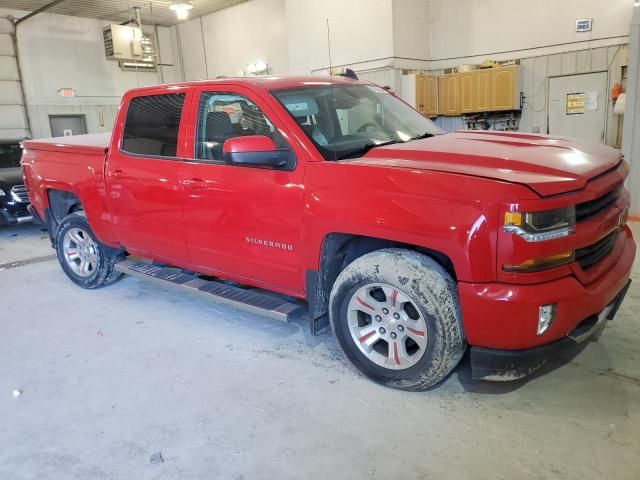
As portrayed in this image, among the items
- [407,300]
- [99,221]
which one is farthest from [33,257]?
[407,300]

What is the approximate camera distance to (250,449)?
2.42 metres

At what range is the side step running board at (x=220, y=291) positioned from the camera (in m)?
3.29

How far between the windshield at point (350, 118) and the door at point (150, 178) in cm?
98

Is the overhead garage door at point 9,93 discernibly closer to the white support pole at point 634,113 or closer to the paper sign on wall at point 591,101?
the paper sign on wall at point 591,101

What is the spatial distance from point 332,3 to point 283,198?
8.02 m

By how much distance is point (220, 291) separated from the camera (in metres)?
3.72

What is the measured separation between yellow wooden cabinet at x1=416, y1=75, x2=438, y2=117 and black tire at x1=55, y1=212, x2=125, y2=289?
Result: 6.27m

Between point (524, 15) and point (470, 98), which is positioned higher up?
point (524, 15)

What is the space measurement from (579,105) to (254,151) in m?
7.40

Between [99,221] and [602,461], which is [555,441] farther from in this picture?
[99,221]

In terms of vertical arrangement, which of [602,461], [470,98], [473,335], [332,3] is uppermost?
[332,3]

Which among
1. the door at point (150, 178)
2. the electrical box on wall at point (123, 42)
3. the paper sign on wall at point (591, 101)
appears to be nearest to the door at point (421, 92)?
the paper sign on wall at point (591, 101)

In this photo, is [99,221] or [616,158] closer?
[616,158]

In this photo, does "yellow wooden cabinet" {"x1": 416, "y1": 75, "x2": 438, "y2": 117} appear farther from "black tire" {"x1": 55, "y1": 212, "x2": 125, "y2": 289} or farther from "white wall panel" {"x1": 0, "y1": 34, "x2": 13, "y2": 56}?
"white wall panel" {"x1": 0, "y1": 34, "x2": 13, "y2": 56}
